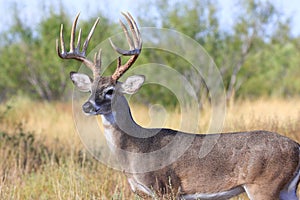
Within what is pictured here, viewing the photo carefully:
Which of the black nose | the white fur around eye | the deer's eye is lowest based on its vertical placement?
the black nose

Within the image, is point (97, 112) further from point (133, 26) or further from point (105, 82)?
point (133, 26)

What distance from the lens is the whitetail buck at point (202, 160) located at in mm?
5797

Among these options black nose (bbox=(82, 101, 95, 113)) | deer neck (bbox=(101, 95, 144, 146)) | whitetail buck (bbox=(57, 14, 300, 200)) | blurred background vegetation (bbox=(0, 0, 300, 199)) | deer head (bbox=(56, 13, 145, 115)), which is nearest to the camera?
whitetail buck (bbox=(57, 14, 300, 200))

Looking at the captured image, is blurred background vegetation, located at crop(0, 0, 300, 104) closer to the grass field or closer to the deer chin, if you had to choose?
the grass field

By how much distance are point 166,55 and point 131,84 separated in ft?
36.0

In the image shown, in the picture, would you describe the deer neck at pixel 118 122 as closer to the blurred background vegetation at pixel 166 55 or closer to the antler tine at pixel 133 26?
the antler tine at pixel 133 26

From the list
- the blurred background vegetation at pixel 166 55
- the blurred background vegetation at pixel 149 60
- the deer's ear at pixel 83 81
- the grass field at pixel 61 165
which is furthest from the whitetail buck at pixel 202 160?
the blurred background vegetation at pixel 166 55

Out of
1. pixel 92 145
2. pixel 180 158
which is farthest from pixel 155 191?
pixel 92 145

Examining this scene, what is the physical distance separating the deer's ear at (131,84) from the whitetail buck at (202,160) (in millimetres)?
11

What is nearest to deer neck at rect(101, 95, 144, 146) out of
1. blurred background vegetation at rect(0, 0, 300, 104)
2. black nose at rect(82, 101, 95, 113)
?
black nose at rect(82, 101, 95, 113)

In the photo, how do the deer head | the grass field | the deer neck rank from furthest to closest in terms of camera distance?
the grass field, the deer neck, the deer head

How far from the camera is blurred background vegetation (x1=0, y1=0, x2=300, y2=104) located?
1770 centimetres

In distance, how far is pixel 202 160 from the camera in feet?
20.0

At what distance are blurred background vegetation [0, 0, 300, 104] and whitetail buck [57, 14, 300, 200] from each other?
10.5 metres
